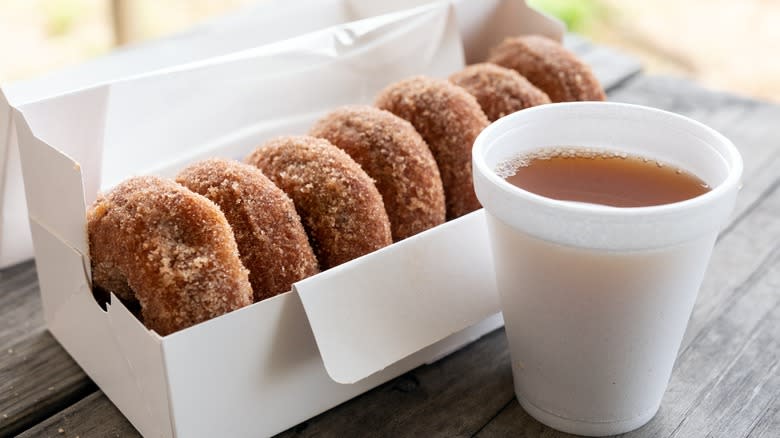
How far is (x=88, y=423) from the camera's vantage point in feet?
4.44

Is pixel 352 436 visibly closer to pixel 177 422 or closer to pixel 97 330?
pixel 177 422

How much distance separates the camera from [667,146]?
1.35 m

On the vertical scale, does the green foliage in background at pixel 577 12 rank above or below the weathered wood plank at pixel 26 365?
below

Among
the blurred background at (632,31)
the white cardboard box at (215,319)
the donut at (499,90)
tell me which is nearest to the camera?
the white cardboard box at (215,319)

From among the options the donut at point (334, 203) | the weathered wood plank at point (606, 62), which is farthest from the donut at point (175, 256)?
the weathered wood plank at point (606, 62)

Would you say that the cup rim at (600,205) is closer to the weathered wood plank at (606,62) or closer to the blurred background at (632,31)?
the weathered wood plank at (606,62)

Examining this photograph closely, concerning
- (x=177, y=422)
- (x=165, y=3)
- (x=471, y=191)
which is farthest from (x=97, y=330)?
(x=165, y=3)

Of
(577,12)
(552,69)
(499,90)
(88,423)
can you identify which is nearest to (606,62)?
(552,69)

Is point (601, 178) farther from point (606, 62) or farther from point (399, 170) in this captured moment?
point (606, 62)

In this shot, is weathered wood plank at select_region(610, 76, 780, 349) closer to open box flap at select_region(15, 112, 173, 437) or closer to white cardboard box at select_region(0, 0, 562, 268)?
white cardboard box at select_region(0, 0, 562, 268)

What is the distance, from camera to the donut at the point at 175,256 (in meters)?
1.22

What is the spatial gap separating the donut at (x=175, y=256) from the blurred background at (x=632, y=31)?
8.49ft

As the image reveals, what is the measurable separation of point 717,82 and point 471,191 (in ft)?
9.64

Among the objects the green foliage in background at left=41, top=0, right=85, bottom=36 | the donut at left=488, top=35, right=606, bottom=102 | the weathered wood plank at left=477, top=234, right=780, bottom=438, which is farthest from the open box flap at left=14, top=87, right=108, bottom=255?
the green foliage in background at left=41, top=0, right=85, bottom=36
